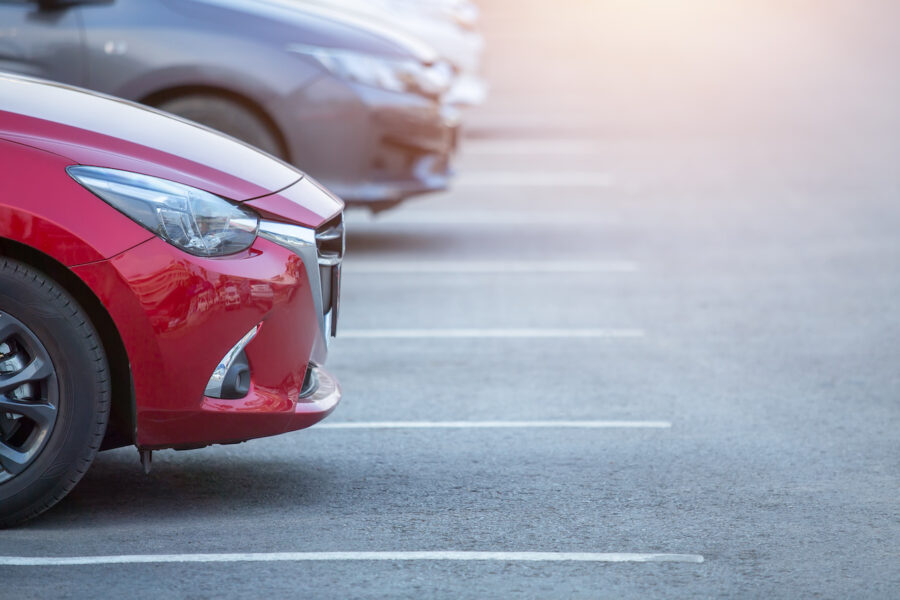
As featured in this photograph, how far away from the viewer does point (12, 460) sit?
4.39 m

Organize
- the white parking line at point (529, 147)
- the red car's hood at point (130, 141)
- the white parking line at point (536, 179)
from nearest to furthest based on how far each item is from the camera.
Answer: the red car's hood at point (130, 141) < the white parking line at point (536, 179) < the white parking line at point (529, 147)

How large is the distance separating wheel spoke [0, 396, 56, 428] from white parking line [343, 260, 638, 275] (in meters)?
5.05

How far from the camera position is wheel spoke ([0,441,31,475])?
439cm

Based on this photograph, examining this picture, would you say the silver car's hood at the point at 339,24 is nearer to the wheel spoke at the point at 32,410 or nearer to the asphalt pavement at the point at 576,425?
the asphalt pavement at the point at 576,425

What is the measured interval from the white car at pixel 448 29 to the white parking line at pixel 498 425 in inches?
215

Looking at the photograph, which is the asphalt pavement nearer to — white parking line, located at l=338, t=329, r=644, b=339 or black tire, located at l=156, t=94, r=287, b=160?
white parking line, located at l=338, t=329, r=644, b=339

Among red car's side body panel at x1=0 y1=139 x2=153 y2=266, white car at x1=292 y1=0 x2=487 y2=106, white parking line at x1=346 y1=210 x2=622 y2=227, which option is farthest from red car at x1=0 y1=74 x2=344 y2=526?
white parking line at x1=346 y1=210 x2=622 y2=227

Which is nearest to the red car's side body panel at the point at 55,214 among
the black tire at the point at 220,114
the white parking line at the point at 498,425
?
the white parking line at the point at 498,425

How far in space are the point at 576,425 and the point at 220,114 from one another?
3942 mm

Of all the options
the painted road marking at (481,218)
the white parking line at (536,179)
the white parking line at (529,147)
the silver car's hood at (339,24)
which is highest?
the silver car's hood at (339,24)

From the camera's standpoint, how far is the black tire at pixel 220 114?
8.91 meters

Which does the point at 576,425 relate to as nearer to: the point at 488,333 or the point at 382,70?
the point at 488,333

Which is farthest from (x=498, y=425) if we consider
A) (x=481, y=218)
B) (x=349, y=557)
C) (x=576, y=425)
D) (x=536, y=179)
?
(x=536, y=179)

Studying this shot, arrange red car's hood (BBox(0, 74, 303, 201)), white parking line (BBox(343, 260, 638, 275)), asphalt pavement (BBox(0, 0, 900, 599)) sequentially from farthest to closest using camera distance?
white parking line (BBox(343, 260, 638, 275)) < red car's hood (BBox(0, 74, 303, 201)) < asphalt pavement (BBox(0, 0, 900, 599))
